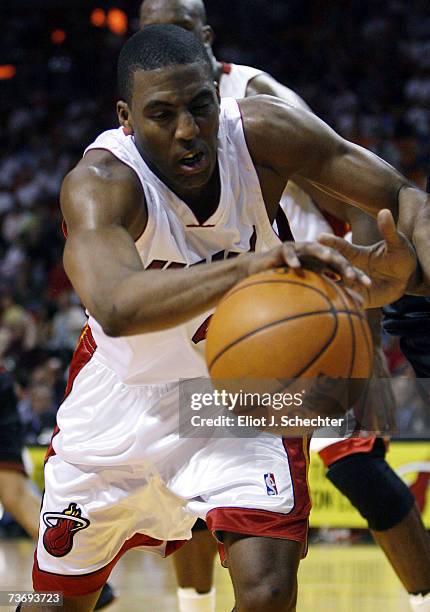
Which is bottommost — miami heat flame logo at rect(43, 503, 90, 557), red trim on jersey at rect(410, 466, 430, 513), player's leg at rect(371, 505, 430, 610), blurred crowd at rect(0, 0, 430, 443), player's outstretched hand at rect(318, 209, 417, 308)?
blurred crowd at rect(0, 0, 430, 443)

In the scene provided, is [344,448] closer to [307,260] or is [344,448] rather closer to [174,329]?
[174,329]

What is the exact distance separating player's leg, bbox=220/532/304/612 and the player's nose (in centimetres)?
105

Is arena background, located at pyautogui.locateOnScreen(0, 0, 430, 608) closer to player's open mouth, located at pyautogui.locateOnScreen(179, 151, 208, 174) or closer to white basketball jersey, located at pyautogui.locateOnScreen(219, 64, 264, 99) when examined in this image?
white basketball jersey, located at pyautogui.locateOnScreen(219, 64, 264, 99)

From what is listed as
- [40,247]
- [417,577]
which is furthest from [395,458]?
[40,247]

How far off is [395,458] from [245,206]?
4.05 metres

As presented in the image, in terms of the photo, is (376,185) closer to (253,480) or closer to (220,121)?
(220,121)

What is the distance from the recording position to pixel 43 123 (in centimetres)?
1429

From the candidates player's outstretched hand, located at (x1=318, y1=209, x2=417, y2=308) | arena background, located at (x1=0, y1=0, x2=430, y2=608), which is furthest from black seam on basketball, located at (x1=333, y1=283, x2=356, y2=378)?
arena background, located at (x1=0, y1=0, x2=430, y2=608)

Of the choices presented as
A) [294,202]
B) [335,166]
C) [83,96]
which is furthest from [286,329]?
[83,96]

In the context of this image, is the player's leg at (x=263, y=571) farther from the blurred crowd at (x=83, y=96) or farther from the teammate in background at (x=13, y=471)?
the blurred crowd at (x=83, y=96)

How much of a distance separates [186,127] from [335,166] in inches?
20.6

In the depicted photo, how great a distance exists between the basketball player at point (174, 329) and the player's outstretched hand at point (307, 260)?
36 centimetres

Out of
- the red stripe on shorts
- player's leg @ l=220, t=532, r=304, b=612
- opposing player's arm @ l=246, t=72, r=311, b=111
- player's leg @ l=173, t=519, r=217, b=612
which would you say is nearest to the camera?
player's leg @ l=220, t=532, r=304, b=612

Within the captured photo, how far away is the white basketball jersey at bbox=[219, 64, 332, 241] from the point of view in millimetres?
4461
